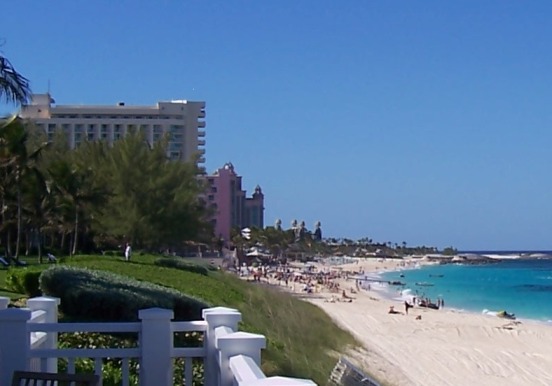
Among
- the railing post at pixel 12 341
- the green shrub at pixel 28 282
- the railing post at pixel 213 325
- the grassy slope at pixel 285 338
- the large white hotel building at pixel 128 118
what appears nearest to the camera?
the railing post at pixel 12 341

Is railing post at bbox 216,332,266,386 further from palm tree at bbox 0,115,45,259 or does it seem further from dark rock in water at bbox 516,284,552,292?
dark rock in water at bbox 516,284,552,292

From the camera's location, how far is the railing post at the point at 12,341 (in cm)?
555

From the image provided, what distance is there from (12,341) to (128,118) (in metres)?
115

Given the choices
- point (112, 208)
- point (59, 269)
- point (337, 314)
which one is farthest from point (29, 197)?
point (59, 269)

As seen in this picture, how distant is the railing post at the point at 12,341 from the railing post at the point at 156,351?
79cm

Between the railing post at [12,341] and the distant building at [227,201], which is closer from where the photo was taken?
the railing post at [12,341]

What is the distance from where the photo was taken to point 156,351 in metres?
6.00

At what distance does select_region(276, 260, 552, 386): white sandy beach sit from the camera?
85.9ft

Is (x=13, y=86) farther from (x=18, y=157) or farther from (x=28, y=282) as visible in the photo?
(x=18, y=157)

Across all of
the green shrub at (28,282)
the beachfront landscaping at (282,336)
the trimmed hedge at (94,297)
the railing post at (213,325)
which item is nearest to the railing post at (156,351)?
the railing post at (213,325)

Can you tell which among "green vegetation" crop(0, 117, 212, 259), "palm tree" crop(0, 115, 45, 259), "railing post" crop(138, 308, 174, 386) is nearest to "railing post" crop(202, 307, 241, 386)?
"railing post" crop(138, 308, 174, 386)

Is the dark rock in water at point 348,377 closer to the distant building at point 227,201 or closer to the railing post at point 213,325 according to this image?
→ the railing post at point 213,325

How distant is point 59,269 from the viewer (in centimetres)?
1159

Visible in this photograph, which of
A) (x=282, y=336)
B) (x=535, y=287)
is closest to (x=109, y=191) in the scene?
(x=282, y=336)
